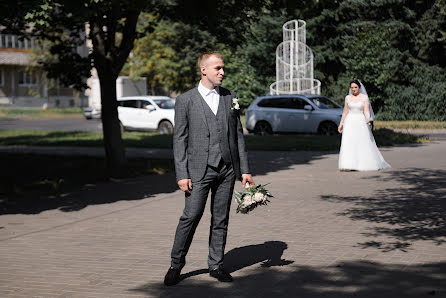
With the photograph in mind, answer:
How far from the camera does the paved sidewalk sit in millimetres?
6223

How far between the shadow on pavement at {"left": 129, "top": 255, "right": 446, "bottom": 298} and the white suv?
22.9 metres

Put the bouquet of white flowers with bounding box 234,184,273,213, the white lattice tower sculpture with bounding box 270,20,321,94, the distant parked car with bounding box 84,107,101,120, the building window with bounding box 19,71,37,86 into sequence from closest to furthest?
1. the bouquet of white flowers with bounding box 234,184,273,213
2. the white lattice tower sculpture with bounding box 270,20,321,94
3. the distant parked car with bounding box 84,107,101,120
4. the building window with bounding box 19,71,37,86

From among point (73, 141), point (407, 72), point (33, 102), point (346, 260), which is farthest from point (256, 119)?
point (33, 102)

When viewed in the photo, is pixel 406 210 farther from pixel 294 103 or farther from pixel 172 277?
pixel 294 103

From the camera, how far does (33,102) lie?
229 ft

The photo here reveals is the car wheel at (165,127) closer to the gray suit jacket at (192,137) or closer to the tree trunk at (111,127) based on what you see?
the tree trunk at (111,127)

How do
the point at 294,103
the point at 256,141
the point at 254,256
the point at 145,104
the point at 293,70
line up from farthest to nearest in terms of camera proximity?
the point at 293,70, the point at 145,104, the point at 294,103, the point at 256,141, the point at 254,256

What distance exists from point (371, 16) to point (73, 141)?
22527 mm

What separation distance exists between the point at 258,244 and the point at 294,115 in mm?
19570

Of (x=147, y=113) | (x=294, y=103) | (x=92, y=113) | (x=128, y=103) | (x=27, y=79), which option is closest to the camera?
(x=294, y=103)

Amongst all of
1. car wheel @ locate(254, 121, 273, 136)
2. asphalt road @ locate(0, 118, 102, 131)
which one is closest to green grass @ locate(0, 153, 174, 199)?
car wheel @ locate(254, 121, 273, 136)

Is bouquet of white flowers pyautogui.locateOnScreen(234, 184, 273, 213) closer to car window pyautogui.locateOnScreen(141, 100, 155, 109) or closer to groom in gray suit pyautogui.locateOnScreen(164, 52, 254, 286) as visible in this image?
groom in gray suit pyautogui.locateOnScreen(164, 52, 254, 286)

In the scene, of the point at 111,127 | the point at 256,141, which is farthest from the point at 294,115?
the point at 111,127

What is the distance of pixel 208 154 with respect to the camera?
6203 mm
